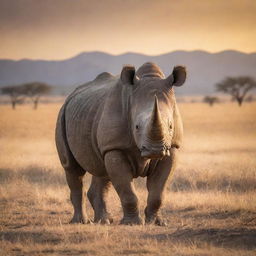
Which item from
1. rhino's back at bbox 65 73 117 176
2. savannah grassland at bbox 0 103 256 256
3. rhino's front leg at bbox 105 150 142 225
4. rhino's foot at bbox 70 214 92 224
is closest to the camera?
savannah grassland at bbox 0 103 256 256

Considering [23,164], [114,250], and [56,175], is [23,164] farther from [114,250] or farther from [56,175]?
[114,250]

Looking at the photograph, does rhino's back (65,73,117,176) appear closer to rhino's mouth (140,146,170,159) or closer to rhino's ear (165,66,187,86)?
rhino's ear (165,66,187,86)

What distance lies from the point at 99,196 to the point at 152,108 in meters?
2.76

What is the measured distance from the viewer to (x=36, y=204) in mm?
11008

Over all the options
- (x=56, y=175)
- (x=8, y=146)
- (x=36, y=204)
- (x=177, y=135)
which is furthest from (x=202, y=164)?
(x=8, y=146)

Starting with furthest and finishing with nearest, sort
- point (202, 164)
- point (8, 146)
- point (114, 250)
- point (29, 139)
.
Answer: point (29, 139) < point (8, 146) < point (202, 164) < point (114, 250)

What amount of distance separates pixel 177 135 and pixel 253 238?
2.10 metres

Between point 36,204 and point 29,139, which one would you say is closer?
point 36,204

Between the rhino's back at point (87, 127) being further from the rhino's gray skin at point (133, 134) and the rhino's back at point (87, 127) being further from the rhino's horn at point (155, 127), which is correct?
the rhino's horn at point (155, 127)

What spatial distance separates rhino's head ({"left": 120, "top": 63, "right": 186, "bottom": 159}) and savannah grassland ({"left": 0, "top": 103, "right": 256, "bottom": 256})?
0.92 m

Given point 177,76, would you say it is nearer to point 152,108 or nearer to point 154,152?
point 152,108

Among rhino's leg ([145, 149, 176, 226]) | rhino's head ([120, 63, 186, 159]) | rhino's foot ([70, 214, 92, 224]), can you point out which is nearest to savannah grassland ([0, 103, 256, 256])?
rhino's foot ([70, 214, 92, 224])

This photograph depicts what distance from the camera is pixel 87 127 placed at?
30.5ft

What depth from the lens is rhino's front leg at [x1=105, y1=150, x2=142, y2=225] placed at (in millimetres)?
8211
